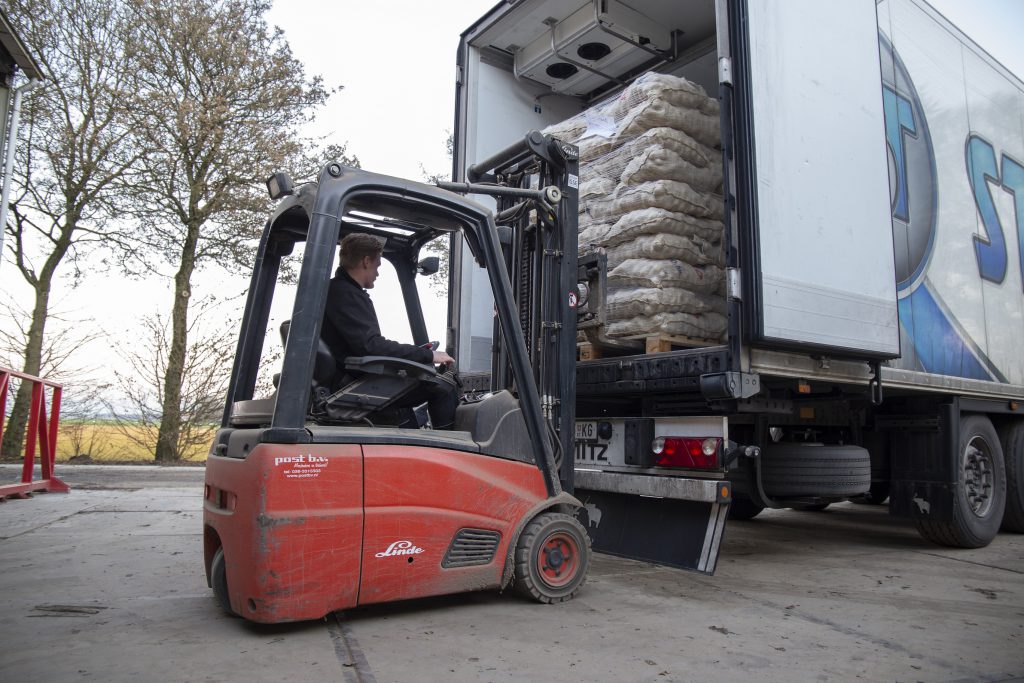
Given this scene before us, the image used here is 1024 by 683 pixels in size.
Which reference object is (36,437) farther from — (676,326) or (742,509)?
(742,509)

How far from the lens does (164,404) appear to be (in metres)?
12.6

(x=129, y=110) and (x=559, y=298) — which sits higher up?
(x=129, y=110)

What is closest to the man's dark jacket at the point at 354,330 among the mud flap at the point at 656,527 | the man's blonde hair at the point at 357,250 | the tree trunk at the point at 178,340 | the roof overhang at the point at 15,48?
the man's blonde hair at the point at 357,250

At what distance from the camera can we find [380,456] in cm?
299

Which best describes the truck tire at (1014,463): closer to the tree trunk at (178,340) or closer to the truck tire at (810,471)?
the truck tire at (810,471)

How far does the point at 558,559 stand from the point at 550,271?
5.06ft

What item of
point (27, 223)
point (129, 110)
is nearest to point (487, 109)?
point (129, 110)

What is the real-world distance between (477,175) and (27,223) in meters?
10.8

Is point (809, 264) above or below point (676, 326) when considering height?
above

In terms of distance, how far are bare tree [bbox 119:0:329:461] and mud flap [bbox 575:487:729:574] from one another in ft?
33.6

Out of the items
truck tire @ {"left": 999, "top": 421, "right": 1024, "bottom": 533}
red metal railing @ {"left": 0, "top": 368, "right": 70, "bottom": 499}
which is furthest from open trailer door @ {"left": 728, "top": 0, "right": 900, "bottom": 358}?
red metal railing @ {"left": 0, "top": 368, "right": 70, "bottom": 499}

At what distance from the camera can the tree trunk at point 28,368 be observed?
1196 centimetres

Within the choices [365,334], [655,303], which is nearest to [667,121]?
[655,303]

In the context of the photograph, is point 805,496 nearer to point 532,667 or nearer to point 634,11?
point 532,667
